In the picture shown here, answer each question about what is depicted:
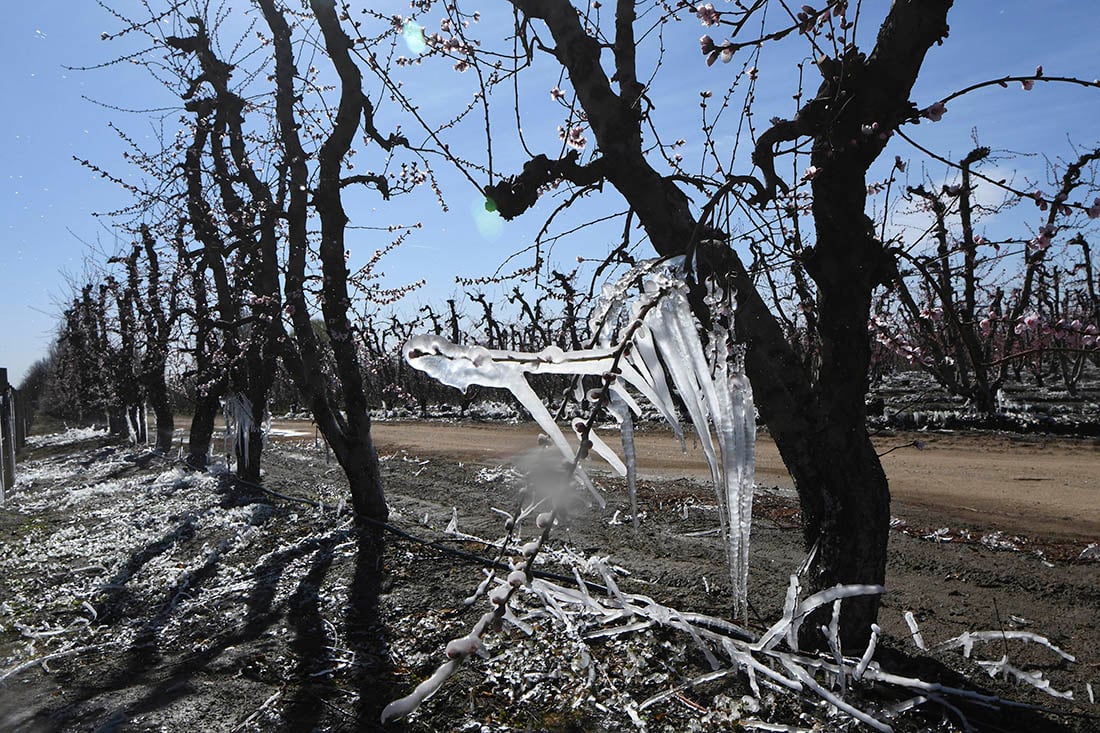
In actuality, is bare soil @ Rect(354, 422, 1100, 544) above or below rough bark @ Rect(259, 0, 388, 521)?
below

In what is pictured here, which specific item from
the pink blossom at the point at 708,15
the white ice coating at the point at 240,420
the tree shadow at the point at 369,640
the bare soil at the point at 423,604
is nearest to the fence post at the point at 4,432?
the bare soil at the point at 423,604

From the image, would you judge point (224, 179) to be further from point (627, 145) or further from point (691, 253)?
point (691, 253)

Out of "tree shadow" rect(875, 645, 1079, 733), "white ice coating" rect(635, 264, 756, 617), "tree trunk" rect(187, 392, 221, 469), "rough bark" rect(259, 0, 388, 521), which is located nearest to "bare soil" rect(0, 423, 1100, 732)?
"tree shadow" rect(875, 645, 1079, 733)

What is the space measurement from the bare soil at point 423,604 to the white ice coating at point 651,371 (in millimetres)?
1892

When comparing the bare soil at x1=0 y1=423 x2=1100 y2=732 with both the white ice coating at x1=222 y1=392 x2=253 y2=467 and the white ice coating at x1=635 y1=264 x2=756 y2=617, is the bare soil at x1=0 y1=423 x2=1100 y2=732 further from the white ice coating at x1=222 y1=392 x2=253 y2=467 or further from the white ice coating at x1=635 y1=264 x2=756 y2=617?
the white ice coating at x1=635 y1=264 x2=756 y2=617

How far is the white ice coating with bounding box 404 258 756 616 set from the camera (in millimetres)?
946

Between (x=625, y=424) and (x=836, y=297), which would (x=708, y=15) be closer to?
(x=836, y=297)

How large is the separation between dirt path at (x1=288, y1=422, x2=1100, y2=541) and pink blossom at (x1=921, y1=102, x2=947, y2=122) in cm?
220

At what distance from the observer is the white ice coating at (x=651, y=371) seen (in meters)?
0.95

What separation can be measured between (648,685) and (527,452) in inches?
86.5

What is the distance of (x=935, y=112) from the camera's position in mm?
2785

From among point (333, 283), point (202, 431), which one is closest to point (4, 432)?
point (202, 431)

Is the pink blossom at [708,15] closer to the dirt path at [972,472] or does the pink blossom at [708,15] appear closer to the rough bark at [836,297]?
the rough bark at [836,297]

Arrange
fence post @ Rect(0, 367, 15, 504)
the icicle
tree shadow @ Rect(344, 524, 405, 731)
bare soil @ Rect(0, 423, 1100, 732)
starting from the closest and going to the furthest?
the icicle → bare soil @ Rect(0, 423, 1100, 732) → tree shadow @ Rect(344, 524, 405, 731) → fence post @ Rect(0, 367, 15, 504)
